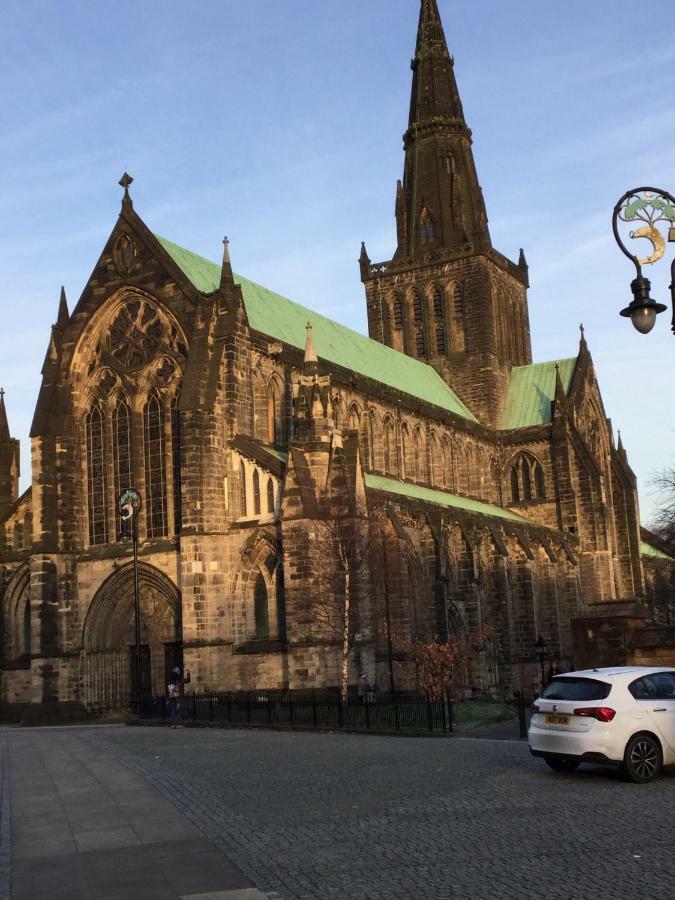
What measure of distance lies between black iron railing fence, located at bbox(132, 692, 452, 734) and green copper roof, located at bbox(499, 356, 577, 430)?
32.5m

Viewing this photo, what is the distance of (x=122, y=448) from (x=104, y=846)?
103 feet

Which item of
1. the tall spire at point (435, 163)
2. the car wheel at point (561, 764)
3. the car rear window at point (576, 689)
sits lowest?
the car wheel at point (561, 764)

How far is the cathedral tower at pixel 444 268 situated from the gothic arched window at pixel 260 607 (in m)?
28.5

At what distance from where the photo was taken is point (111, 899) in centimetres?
897

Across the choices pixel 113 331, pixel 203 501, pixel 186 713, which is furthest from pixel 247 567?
pixel 113 331

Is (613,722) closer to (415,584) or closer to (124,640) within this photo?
(415,584)

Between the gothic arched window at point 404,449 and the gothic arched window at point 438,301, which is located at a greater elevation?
the gothic arched window at point 438,301

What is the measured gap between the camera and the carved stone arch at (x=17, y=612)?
43.4 metres

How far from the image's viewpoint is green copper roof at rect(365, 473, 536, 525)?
153 ft

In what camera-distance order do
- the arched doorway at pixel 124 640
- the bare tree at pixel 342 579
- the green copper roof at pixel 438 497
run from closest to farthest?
the bare tree at pixel 342 579 → the arched doorway at pixel 124 640 → the green copper roof at pixel 438 497

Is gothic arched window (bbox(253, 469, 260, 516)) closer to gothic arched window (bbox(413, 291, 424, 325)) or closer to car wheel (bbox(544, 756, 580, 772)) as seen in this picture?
car wheel (bbox(544, 756, 580, 772))

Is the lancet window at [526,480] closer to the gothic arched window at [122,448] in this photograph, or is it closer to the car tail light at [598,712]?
the gothic arched window at [122,448]

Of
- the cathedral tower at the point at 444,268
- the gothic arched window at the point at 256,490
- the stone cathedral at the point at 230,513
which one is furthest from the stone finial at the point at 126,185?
the cathedral tower at the point at 444,268

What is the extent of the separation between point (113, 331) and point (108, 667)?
42.7 feet
